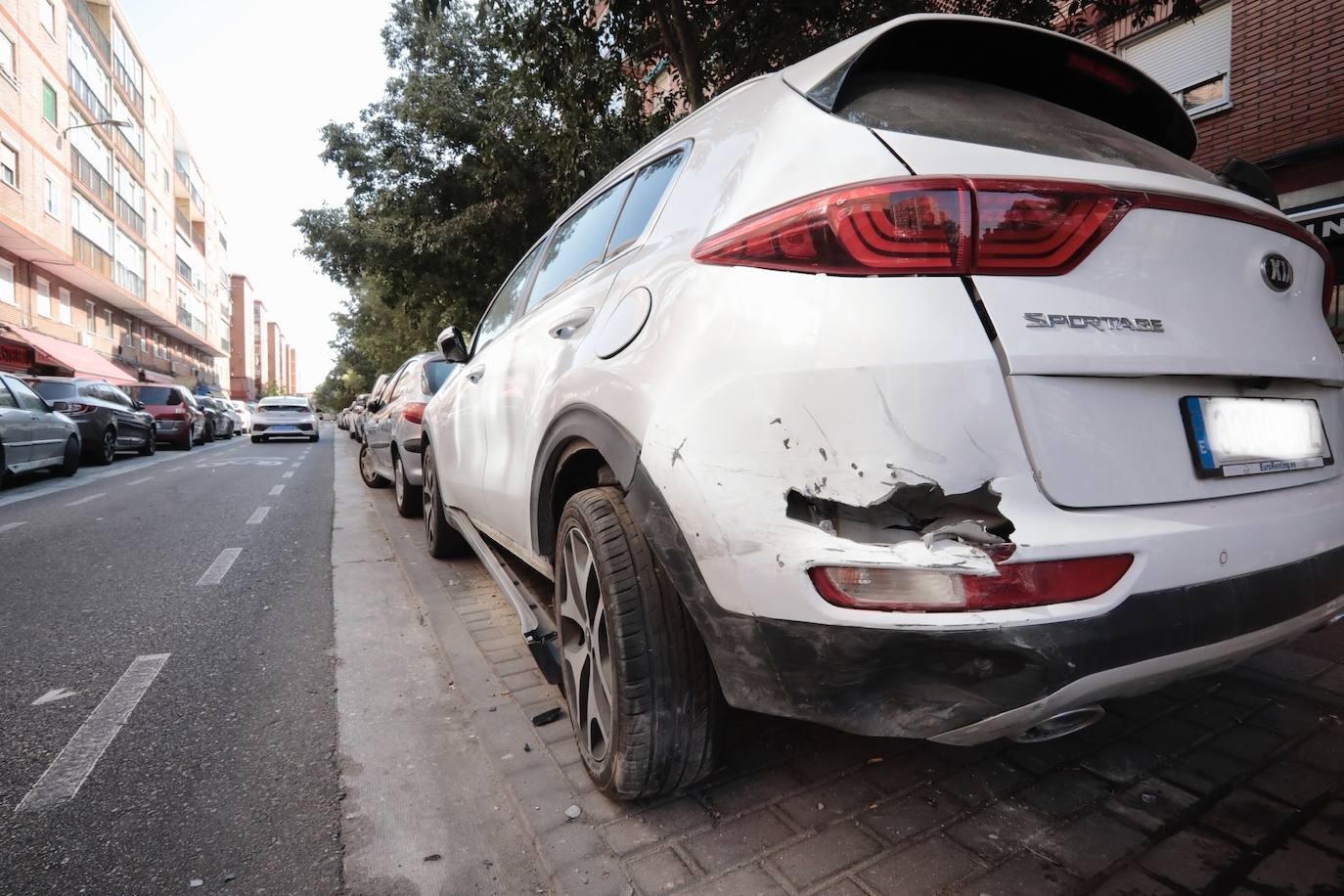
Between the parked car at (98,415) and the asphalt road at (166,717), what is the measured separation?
8718 mm

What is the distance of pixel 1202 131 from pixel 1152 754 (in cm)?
929

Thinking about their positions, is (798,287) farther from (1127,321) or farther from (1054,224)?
(1127,321)

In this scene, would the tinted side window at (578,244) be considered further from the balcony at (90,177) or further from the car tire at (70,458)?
the balcony at (90,177)

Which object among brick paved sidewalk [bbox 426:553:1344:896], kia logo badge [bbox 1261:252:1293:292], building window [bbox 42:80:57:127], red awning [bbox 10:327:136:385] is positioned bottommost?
brick paved sidewalk [bbox 426:553:1344:896]

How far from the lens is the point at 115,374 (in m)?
33.1

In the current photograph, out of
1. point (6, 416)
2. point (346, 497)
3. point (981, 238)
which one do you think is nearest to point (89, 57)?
point (6, 416)

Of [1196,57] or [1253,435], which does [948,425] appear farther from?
[1196,57]

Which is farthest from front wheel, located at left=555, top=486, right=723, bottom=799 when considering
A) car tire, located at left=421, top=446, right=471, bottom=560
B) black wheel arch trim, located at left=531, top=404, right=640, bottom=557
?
car tire, located at left=421, top=446, right=471, bottom=560

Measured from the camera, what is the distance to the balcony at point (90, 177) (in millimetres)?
29906

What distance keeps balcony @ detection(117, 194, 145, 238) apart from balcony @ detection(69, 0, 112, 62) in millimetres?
4144

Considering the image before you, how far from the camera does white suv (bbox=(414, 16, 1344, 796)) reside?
135 cm

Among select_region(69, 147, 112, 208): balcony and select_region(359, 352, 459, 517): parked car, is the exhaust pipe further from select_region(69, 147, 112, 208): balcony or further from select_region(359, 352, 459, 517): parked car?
select_region(69, 147, 112, 208): balcony

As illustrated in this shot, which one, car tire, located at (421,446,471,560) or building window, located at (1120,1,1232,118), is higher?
building window, located at (1120,1,1232,118)

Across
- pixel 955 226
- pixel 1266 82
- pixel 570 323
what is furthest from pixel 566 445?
pixel 1266 82
